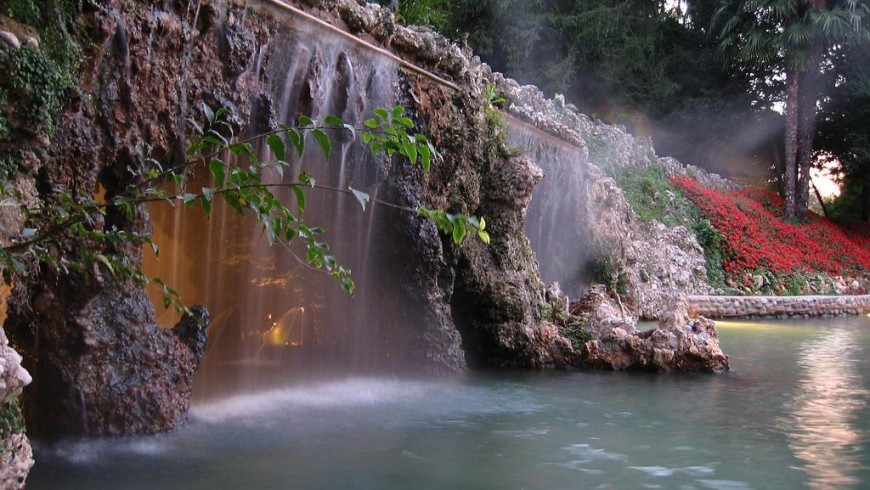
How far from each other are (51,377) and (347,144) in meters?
3.78

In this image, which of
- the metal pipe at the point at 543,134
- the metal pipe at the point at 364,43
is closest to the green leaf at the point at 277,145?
the metal pipe at the point at 364,43

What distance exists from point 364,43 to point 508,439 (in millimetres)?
4096

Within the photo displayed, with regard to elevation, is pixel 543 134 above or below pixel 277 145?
above

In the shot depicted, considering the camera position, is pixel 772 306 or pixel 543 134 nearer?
pixel 543 134

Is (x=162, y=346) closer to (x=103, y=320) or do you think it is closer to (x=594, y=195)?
(x=103, y=320)

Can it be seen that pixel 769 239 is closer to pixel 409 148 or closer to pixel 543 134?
pixel 543 134

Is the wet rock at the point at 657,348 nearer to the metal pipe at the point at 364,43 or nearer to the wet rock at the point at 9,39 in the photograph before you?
the metal pipe at the point at 364,43

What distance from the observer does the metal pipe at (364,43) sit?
703cm

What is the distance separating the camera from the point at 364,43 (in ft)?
25.7

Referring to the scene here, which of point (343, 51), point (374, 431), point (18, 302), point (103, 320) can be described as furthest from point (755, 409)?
point (18, 302)

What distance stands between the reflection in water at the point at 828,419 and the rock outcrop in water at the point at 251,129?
56.0 inches

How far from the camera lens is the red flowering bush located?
23531 mm

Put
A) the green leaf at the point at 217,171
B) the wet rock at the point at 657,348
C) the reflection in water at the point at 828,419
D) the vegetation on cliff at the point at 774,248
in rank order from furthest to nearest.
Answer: the vegetation on cliff at the point at 774,248 → the wet rock at the point at 657,348 → the reflection in water at the point at 828,419 → the green leaf at the point at 217,171

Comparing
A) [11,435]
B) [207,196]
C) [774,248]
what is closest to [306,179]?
[207,196]
